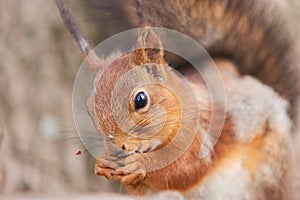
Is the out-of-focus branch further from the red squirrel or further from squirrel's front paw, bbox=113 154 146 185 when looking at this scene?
squirrel's front paw, bbox=113 154 146 185

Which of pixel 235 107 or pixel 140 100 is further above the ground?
pixel 140 100

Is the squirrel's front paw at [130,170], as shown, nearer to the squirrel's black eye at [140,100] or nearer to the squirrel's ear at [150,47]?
the squirrel's black eye at [140,100]

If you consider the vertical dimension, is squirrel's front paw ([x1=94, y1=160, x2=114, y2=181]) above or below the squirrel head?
below

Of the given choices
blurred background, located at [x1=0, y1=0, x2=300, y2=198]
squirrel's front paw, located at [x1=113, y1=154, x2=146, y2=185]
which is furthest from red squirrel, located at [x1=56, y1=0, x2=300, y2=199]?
blurred background, located at [x1=0, y1=0, x2=300, y2=198]

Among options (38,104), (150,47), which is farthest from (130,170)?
(38,104)

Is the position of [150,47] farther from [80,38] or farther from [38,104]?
[38,104]

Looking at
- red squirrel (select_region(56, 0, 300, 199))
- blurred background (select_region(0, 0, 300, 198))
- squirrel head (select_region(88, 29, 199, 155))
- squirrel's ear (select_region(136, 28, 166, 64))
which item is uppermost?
squirrel's ear (select_region(136, 28, 166, 64))

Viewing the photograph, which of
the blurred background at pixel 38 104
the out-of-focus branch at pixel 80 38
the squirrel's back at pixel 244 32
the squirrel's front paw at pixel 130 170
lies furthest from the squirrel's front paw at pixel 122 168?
the blurred background at pixel 38 104
